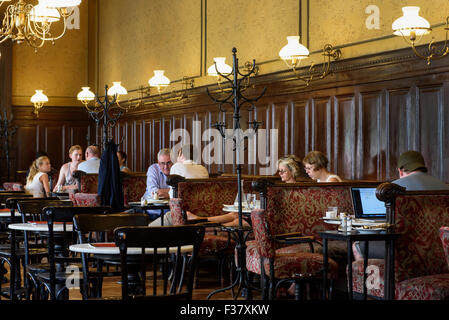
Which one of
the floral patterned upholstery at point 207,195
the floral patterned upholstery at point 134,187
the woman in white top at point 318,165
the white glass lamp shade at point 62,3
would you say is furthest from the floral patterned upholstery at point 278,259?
the floral patterned upholstery at point 134,187

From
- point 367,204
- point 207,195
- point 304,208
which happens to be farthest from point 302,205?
point 207,195

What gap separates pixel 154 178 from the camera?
374 inches

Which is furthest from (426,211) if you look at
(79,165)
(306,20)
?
(79,165)

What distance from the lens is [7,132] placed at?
15.9m

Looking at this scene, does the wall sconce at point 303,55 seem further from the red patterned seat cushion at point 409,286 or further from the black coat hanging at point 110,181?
the red patterned seat cushion at point 409,286

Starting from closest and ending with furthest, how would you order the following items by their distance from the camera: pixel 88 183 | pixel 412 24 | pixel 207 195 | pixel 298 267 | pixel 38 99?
pixel 298 267, pixel 412 24, pixel 207 195, pixel 88 183, pixel 38 99

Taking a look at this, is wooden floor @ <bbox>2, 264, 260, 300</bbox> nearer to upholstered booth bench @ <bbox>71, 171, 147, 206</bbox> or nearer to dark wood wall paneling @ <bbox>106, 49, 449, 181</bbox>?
upholstered booth bench @ <bbox>71, 171, 147, 206</bbox>

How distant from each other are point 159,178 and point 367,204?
394cm

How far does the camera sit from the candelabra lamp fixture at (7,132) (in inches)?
626

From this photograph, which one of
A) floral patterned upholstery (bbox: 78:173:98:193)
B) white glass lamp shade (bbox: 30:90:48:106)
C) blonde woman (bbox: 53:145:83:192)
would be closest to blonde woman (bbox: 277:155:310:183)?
floral patterned upholstery (bbox: 78:173:98:193)

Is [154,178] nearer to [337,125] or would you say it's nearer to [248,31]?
[337,125]

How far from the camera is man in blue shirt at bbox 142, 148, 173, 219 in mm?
9305

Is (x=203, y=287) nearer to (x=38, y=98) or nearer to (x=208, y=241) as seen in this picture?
(x=208, y=241)

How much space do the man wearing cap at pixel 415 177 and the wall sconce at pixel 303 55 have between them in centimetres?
327
